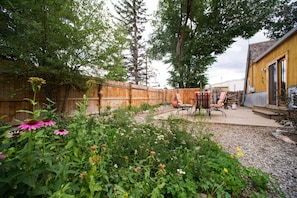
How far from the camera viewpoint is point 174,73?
1500cm

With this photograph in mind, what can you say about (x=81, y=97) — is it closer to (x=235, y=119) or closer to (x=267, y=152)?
(x=267, y=152)

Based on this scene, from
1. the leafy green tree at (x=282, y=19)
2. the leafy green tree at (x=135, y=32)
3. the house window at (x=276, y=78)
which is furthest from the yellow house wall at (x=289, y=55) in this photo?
the leafy green tree at (x=135, y=32)

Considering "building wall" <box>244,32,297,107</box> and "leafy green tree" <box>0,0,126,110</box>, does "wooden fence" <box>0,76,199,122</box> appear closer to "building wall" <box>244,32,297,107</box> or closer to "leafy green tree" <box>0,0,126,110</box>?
"leafy green tree" <box>0,0,126,110</box>

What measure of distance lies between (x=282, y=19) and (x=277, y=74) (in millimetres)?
9478

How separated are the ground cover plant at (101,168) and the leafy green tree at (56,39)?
2611 mm

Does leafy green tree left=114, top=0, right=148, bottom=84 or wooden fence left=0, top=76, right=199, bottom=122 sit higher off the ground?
leafy green tree left=114, top=0, right=148, bottom=84

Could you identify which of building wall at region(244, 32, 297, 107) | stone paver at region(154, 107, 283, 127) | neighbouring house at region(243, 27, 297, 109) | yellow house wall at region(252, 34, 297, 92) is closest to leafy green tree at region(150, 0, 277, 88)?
neighbouring house at region(243, 27, 297, 109)

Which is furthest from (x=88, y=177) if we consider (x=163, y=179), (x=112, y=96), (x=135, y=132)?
(x=112, y=96)

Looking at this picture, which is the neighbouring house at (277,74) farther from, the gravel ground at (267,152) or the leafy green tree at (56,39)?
the leafy green tree at (56,39)

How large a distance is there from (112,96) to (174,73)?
380 inches

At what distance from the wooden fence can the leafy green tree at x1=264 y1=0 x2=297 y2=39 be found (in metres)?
11.1

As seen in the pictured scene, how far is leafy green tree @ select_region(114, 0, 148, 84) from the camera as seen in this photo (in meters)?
14.6

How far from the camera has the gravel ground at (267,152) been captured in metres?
1.72

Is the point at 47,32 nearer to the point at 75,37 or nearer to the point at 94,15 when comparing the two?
the point at 75,37
